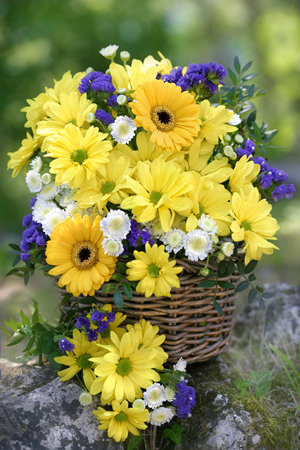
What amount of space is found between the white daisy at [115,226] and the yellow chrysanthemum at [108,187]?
0.05 metres

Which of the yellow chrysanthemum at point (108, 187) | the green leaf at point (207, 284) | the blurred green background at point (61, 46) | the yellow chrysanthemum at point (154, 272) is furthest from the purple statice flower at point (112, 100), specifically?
the blurred green background at point (61, 46)

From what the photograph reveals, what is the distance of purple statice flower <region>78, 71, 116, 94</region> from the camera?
806 mm

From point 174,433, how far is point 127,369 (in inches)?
8.2

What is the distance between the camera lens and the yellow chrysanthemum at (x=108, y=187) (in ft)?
2.49

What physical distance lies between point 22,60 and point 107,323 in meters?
3.41

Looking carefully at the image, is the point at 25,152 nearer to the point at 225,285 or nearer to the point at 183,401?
the point at 225,285

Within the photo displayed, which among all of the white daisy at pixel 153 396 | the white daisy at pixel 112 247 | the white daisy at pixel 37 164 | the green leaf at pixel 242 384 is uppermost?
the white daisy at pixel 37 164

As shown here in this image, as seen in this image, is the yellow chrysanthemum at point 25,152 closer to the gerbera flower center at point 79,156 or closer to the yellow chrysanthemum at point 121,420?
the gerbera flower center at point 79,156

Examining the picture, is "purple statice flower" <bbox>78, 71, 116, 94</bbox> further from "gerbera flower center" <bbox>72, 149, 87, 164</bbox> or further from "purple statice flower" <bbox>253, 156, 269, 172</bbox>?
"purple statice flower" <bbox>253, 156, 269, 172</bbox>

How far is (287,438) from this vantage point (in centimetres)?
87

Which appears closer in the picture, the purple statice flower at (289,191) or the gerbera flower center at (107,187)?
the gerbera flower center at (107,187)

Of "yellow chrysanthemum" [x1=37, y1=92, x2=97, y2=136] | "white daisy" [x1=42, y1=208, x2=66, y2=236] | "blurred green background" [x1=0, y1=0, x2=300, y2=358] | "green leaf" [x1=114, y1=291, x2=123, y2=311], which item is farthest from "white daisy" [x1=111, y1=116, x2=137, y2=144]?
"blurred green background" [x1=0, y1=0, x2=300, y2=358]

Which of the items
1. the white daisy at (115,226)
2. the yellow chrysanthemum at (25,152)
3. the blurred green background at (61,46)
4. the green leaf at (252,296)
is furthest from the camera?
the blurred green background at (61,46)

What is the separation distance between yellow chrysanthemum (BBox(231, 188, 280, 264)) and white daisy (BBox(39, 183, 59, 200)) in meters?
0.41
